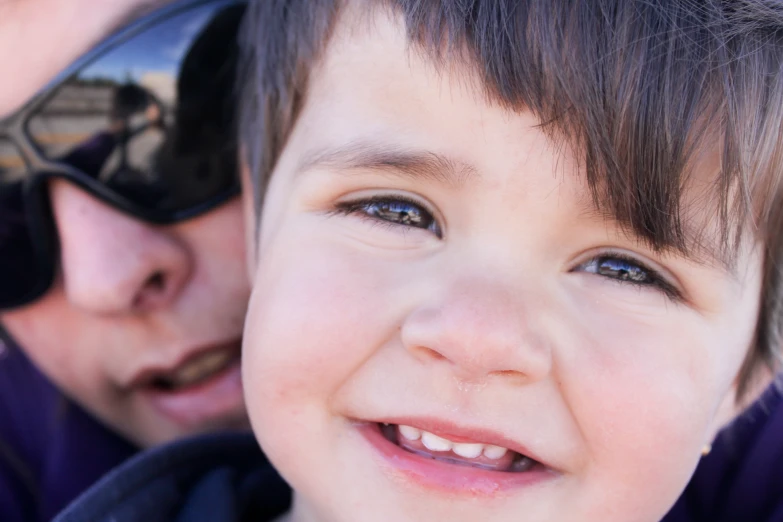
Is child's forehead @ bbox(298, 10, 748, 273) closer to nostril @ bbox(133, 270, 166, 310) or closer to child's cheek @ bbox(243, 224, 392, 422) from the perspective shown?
child's cheek @ bbox(243, 224, 392, 422)

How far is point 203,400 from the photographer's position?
6.57ft

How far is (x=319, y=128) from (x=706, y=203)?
69 centimetres

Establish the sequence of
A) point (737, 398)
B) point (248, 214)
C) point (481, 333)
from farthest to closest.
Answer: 1. point (248, 214)
2. point (737, 398)
3. point (481, 333)

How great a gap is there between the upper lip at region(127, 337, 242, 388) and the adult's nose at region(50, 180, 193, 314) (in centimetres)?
17

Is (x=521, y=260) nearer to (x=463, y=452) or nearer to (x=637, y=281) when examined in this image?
(x=637, y=281)

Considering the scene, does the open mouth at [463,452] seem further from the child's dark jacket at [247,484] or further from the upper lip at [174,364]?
the upper lip at [174,364]

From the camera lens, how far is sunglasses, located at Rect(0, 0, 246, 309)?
1.75 m

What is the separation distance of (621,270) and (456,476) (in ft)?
1.50

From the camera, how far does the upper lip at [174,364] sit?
6.34 ft

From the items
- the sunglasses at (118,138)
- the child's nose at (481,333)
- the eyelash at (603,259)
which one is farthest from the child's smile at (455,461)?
the sunglasses at (118,138)

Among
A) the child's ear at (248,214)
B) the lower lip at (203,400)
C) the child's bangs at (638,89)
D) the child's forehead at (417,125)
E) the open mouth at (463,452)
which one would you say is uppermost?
the child's bangs at (638,89)

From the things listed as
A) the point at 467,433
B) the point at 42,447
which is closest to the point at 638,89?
the point at 467,433

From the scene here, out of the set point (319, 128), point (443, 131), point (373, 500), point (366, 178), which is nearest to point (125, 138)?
point (319, 128)

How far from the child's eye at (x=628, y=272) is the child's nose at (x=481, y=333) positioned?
182mm
